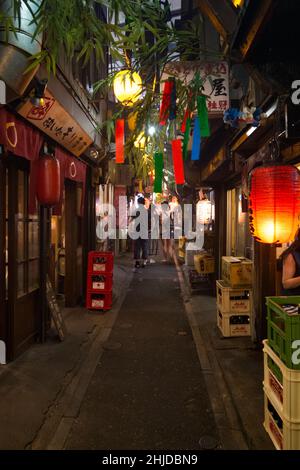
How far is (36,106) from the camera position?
698cm

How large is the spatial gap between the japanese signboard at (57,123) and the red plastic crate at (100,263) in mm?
3489

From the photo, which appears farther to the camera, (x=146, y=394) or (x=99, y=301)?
(x=99, y=301)

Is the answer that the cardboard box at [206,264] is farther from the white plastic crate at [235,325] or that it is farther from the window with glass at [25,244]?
the window with glass at [25,244]

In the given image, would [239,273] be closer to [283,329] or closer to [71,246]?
[283,329]

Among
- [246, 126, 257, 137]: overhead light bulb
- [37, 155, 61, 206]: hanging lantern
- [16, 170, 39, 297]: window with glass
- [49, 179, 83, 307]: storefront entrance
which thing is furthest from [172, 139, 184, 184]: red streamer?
[49, 179, 83, 307]: storefront entrance

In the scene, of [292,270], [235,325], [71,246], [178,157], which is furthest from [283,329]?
[71,246]

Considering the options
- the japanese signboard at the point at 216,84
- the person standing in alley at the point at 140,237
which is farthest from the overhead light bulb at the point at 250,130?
the person standing in alley at the point at 140,237

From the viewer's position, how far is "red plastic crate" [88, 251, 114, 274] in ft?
39.7

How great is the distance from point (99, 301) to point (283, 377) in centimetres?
868

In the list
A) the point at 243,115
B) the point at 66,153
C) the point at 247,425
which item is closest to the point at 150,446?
the point at 247,425

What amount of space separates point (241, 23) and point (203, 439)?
588cm

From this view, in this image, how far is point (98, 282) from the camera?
12.1 metres

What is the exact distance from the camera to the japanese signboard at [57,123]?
728 cm
